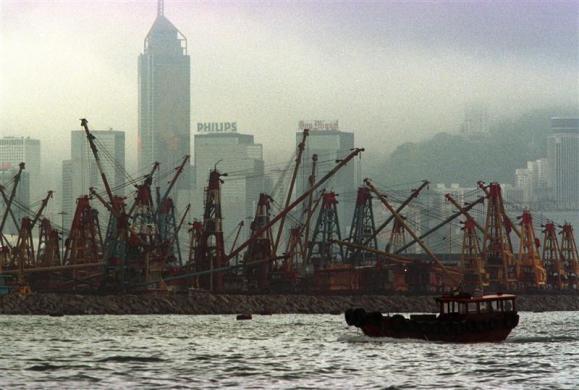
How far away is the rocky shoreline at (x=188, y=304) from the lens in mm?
163625

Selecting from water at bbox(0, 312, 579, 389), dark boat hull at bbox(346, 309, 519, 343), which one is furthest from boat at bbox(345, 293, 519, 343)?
water at bbox(0, 312, 579, 389)

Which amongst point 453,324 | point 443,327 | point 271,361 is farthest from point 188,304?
point 271,361

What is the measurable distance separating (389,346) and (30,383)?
30.7 meters

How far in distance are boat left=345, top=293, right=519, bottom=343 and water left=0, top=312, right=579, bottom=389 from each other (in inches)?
38.7

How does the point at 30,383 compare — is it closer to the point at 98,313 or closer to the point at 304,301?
the point at 98,313

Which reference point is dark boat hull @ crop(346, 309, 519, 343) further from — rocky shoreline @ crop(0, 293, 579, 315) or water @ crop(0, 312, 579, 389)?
rocky shoreline @ crop(0, 293, 579, 315)

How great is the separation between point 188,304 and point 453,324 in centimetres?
9175

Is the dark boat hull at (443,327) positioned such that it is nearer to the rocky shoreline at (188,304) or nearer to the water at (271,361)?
the water at (271,361)

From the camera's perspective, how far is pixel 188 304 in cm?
17538

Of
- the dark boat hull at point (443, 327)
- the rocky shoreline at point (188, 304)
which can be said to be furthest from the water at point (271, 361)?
the rocky shoreline at point (188, 304)

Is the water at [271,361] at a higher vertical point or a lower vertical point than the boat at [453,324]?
lower

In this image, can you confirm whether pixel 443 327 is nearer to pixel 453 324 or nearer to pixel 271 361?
pixel 453 324

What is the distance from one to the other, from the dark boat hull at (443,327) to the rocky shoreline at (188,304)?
71386mm

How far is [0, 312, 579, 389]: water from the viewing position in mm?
62406
